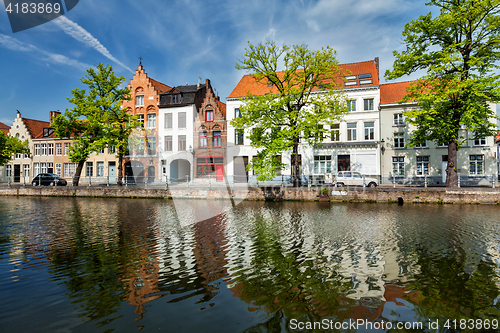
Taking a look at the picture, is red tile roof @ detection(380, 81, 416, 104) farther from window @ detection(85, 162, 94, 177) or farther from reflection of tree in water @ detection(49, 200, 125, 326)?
window @ detection(85, 162, 94, 177)

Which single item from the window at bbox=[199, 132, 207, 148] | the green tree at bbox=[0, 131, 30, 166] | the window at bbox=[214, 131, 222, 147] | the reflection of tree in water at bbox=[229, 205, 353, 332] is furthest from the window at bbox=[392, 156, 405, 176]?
the green tree at bbox=[0, 131, 30, 166]

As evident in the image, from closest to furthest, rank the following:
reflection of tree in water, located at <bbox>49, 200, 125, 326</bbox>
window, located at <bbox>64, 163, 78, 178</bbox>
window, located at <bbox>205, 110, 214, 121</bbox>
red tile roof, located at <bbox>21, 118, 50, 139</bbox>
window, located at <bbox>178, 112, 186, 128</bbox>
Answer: reflection of tree in water, located at <bbox>49, 200, 125, 326</bbox>, window, located at <bbox>205, 110, 214, 121</bbox>, window, located at <bbox>178, 112, 186, 128</bbox>, window, located at <bbox>64, 163, 78, 178</bbox>, red tile roof, located at <bbox>21, 118, 50, 139</bbox>

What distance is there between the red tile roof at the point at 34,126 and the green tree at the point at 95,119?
75.6 ft

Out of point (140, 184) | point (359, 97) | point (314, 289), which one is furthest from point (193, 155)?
point (314, 289)

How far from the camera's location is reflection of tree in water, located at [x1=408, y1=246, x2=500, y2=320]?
4695 mm

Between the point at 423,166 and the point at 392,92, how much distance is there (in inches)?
410

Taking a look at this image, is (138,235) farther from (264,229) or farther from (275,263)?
(275,263)

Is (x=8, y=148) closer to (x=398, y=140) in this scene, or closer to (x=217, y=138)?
(x=217, y=138)

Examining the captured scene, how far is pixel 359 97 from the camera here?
3281cm

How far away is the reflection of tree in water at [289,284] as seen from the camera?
4.62m

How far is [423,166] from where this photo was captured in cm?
3155

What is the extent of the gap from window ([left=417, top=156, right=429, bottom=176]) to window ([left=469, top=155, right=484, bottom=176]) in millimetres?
4298

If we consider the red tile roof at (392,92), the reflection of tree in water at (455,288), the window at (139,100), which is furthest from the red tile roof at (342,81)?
the reflection of tree in water at (455,288)

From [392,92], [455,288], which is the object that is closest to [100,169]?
[392,92]
